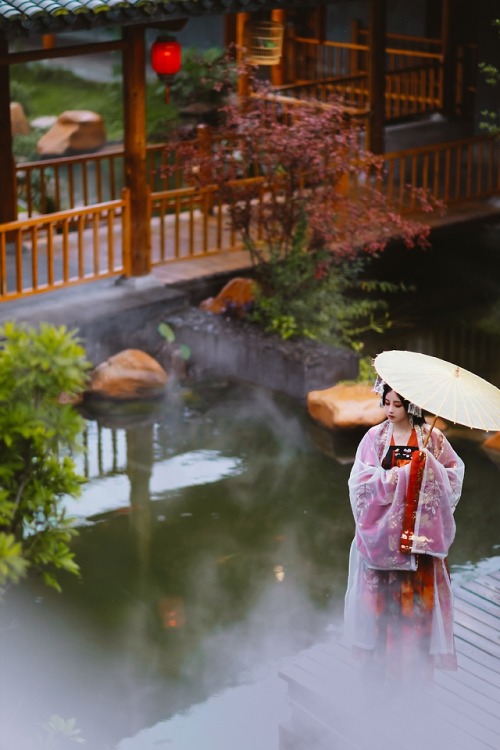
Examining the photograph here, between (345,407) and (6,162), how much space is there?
488 centimetres

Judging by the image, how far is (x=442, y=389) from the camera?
5859mm

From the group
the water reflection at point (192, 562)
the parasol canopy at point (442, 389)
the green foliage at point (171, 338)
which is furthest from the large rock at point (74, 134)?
the parasol canopy at point (442, 389)

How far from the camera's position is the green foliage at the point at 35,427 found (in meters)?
5.22

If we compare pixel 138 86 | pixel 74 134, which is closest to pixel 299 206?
pixel 138 86

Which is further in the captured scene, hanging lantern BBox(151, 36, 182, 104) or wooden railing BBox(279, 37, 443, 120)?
wooden railing BBox(279, 37, 443, 120)

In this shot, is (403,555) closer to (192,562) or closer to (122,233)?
(192,562)

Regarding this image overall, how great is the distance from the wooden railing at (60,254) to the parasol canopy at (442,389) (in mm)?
6451

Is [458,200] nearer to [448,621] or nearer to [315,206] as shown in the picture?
[315,206]

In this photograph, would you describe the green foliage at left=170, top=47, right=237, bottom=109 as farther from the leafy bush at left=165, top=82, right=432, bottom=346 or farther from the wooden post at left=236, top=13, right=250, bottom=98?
the leafy bush at left=165, top=82, right=432, bottom=346

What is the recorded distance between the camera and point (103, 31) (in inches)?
1044

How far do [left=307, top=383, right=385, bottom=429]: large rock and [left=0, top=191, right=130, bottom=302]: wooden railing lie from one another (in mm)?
2772

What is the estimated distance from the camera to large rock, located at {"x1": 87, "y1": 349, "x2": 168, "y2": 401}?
11.7 m

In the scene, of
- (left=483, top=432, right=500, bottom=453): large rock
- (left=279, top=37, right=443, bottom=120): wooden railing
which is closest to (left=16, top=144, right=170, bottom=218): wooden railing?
(left=279, top=37, right=443, bottom=120): wooden railing

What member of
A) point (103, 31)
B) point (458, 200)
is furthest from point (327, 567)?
point (103, 31)
